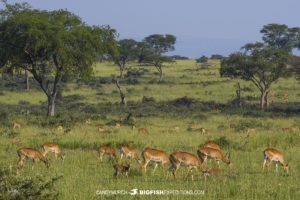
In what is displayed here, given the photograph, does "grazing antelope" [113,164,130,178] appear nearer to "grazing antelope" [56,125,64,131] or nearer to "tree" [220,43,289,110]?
"grazing antelope" [56,125,64,131]

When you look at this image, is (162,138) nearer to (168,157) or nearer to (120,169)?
(168,157)

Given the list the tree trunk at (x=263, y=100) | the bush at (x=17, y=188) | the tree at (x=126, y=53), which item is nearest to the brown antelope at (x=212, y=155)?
the bush at (x=17, y=188)

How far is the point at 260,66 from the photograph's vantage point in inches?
1769

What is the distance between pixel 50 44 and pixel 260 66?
18921mm

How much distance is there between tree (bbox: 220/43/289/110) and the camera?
149ft

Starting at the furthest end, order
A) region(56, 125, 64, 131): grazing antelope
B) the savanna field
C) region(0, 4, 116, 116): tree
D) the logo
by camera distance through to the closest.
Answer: region(0, 4, 116, 116): tree, region(56, 125, 64, 131): grazing antelope, the savanna field, the logo

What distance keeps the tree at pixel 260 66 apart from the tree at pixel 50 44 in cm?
1422

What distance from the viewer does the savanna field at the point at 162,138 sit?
12.4 metres

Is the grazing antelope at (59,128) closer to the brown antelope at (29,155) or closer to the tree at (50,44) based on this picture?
the tree at (50,44)

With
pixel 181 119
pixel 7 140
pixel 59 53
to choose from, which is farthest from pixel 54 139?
pixel 181 119

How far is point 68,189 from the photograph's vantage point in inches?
463

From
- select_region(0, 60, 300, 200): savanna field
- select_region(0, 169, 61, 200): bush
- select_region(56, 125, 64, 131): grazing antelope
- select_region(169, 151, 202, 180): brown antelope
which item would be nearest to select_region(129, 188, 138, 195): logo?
select_region(0, 60, 300, 200): savanna field

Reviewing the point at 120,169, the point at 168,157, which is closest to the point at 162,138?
the point at 168,157

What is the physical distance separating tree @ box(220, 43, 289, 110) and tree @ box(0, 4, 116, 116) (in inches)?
560
